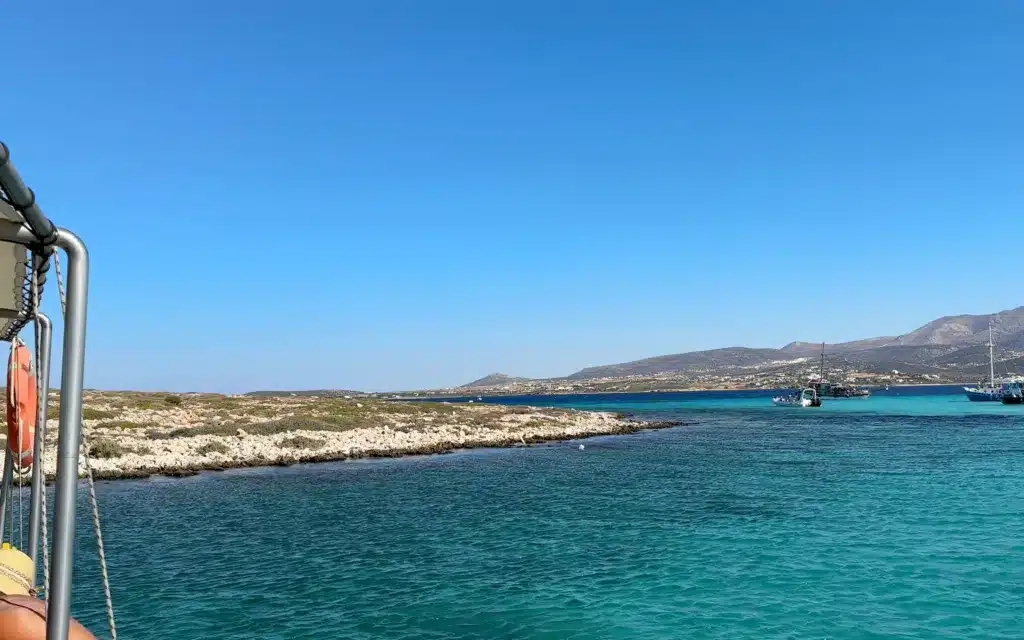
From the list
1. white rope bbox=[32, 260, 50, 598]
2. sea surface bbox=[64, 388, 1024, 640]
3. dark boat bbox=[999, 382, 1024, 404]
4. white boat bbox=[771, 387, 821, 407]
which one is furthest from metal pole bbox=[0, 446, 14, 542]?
dark boat bbox=[999, 382, 1024, 404]

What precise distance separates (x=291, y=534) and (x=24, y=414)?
20847 mm

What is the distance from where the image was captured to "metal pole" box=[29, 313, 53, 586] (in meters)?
6.39

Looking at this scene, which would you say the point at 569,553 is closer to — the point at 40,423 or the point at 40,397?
the point at 40,397

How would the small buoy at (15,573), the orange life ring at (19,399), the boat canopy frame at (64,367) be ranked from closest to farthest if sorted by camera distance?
the boat canopy frame at (64,367) → the small buoy at (15,573) → the orange life ring at (19,399)

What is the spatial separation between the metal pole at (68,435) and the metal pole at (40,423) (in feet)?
3.88

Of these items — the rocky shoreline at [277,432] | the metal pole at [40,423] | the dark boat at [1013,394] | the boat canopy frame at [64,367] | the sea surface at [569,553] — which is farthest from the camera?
the dark boat at [1013,394]

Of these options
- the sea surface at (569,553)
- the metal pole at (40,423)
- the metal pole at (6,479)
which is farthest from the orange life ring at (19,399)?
the sea surface at (569,553)

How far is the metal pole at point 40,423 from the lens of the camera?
21.0 ft

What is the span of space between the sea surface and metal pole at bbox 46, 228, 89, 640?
44.7 feet

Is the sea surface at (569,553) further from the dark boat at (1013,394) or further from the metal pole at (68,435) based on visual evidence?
the dark boat at (1013,394)

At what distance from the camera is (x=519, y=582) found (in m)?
21.3

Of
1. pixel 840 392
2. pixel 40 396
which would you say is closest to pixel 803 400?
pixel 840 392

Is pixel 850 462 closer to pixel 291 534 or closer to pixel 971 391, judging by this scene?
pixel 291 534

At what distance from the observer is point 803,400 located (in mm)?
150375
